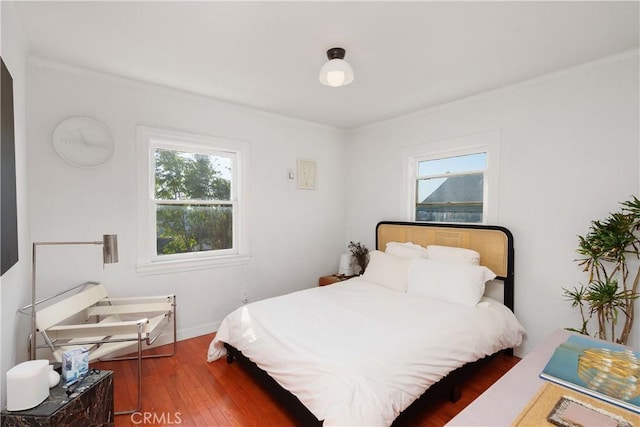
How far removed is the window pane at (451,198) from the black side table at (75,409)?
10.8 feet

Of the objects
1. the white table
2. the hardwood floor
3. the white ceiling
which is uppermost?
the white ceiling

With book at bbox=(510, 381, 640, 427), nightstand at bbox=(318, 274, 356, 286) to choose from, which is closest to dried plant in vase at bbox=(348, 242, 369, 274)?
nightstand at bbox=(318, 274, 356, 286)

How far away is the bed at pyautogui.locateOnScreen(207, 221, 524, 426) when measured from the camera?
1598 millimetres

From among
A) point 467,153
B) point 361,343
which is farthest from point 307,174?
point 361,343

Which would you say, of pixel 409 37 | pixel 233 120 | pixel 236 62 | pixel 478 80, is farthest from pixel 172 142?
pixel 478 80

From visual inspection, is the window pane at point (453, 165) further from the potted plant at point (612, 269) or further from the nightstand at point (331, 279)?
the nightstand at point (331, 279)

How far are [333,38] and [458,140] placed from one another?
1.87 metres

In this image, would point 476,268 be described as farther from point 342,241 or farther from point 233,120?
point 233,120

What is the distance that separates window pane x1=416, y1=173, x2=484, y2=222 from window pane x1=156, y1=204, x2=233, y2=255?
2.33 m

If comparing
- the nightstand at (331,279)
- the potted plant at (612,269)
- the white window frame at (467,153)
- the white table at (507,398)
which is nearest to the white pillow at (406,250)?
the white window frame at (467,153)

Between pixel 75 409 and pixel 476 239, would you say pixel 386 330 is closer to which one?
pixel 476 239

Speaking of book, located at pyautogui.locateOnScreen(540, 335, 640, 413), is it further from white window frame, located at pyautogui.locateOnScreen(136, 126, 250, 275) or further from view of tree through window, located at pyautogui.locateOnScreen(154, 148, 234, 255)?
view of tree through window, located at pyautogui.locateOnScreen(154, 148, 234, 255)

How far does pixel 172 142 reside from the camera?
3053 mm

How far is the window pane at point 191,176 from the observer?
306 centimetres
